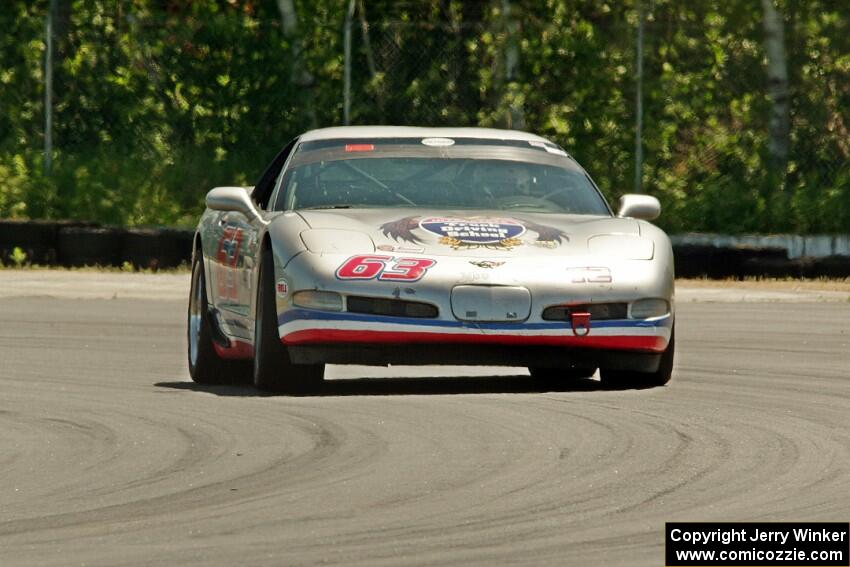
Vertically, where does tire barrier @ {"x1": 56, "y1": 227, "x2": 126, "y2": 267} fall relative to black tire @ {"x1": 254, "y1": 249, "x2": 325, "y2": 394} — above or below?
below

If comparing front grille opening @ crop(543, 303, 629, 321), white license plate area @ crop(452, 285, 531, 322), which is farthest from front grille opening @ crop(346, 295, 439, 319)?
front grille opening @ crop(543, 303, 629, 321)

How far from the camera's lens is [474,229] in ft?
32.8

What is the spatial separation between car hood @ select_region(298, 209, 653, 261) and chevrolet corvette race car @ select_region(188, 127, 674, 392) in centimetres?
1

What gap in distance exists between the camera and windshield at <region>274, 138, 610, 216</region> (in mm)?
10781

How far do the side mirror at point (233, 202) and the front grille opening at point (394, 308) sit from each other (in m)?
1.19

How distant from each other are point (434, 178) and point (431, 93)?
1330cm

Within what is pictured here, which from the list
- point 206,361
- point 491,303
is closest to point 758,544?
point 491,303

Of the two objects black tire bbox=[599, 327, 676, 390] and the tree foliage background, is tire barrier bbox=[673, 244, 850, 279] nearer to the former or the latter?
the tree foliage background

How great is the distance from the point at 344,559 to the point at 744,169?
18.6 metres

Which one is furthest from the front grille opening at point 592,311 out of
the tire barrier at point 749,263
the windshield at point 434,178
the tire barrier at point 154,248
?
the tire barrier at point 154,248

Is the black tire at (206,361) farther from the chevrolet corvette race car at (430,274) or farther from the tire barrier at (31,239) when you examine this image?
the tire barrier at (31,239)

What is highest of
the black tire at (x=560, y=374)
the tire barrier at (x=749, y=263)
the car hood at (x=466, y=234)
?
the car hood at (x=466, y=234)

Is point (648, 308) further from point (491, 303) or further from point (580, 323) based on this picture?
point (491, 303)

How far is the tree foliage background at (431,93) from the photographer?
23797mm
